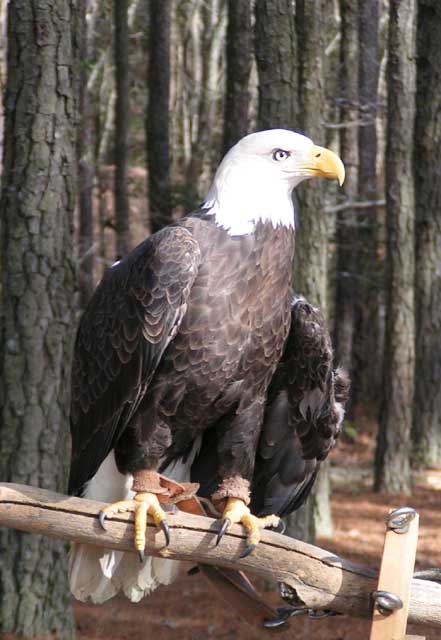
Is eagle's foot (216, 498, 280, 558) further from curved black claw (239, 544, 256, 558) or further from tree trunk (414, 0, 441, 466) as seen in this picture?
tree trunk (414, 0, 441, 466)

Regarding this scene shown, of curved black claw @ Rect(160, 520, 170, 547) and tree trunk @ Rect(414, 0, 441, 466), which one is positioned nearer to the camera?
curved black claw @ Rect(160, 520, 170, 547)

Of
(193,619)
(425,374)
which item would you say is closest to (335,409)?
(193,619)

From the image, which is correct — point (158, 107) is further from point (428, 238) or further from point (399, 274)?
point (399, 274)

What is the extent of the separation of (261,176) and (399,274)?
6.77 metres

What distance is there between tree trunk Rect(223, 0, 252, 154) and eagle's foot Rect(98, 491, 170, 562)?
6375 mm

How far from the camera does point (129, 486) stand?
375 cm

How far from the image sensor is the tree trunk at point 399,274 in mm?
9797

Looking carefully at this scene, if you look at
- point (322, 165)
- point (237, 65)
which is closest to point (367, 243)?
point (237, 65)

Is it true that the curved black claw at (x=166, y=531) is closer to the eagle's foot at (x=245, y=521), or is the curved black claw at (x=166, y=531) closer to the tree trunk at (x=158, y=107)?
the eagle's foot at (x=245, y=521)

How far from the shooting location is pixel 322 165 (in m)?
3.44

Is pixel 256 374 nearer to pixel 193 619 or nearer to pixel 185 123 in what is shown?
pixel 193 619

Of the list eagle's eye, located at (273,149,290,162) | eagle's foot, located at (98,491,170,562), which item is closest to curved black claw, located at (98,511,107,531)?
eagle's foot, located at (98,491,170,562)

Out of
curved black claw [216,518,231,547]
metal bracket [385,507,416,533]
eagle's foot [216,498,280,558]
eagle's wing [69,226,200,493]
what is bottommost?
eagle's foot [216,498,280,558]

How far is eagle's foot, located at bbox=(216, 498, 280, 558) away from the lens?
2969 millimetres
